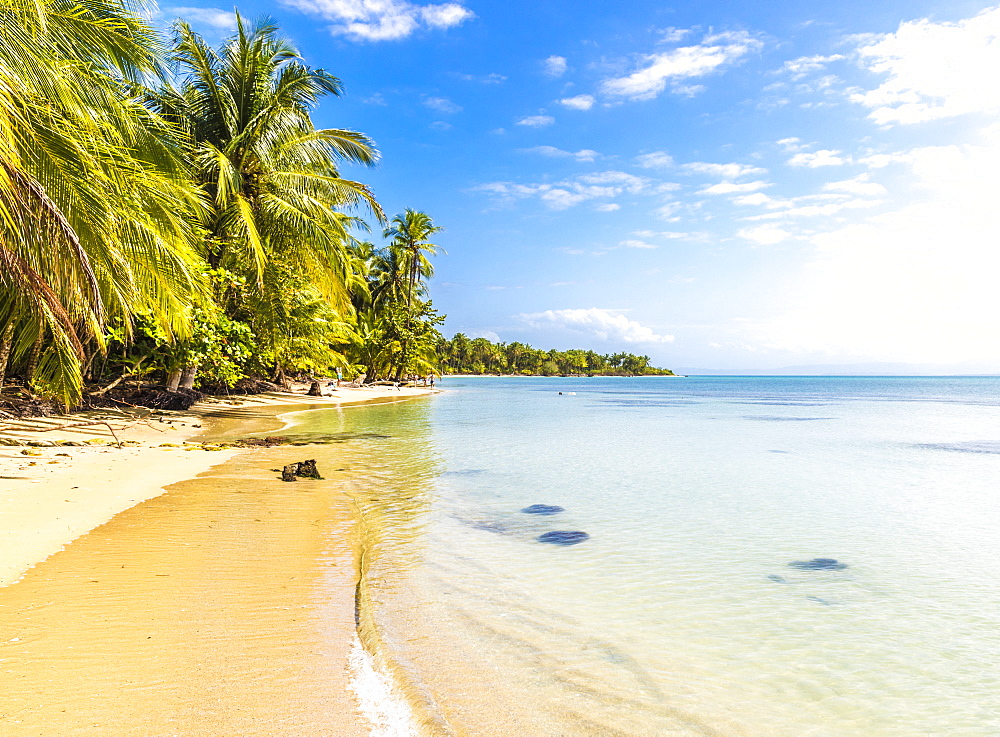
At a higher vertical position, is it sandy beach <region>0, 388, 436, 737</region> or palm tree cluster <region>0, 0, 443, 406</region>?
palm tree cluster <region>0, 0, 443, 406</region>

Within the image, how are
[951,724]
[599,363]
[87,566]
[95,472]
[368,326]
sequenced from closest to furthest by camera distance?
[951,724] < [87,566] < [95,472] < [368,326] < [599,363]

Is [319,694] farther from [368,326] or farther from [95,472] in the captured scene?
[368,326]

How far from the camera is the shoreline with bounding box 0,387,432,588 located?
474 centimetres

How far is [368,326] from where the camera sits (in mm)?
40125

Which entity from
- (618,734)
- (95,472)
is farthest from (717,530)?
(95,472)

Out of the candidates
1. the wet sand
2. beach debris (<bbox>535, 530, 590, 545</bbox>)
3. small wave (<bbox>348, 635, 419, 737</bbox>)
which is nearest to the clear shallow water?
small wave (<bbox>348, 635, 419, 737</bbox>)

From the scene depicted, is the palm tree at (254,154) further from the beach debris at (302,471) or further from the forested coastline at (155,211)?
the beach debris at (302,471)

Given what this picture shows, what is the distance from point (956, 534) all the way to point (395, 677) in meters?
7.17

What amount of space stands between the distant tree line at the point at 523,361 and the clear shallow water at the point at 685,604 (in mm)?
96191

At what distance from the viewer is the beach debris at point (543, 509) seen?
729 centimetres

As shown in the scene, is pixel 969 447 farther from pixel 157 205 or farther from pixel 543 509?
pixel 157 205

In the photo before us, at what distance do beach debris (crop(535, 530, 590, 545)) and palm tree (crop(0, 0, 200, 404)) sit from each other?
15.4ft

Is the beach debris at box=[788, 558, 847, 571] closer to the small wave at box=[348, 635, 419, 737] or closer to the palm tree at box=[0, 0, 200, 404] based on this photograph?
the small wave at box=[348, 635, 419, 737]

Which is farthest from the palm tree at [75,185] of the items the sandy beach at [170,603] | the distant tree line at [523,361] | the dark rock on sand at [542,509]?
the distant tree line at [523,361]
